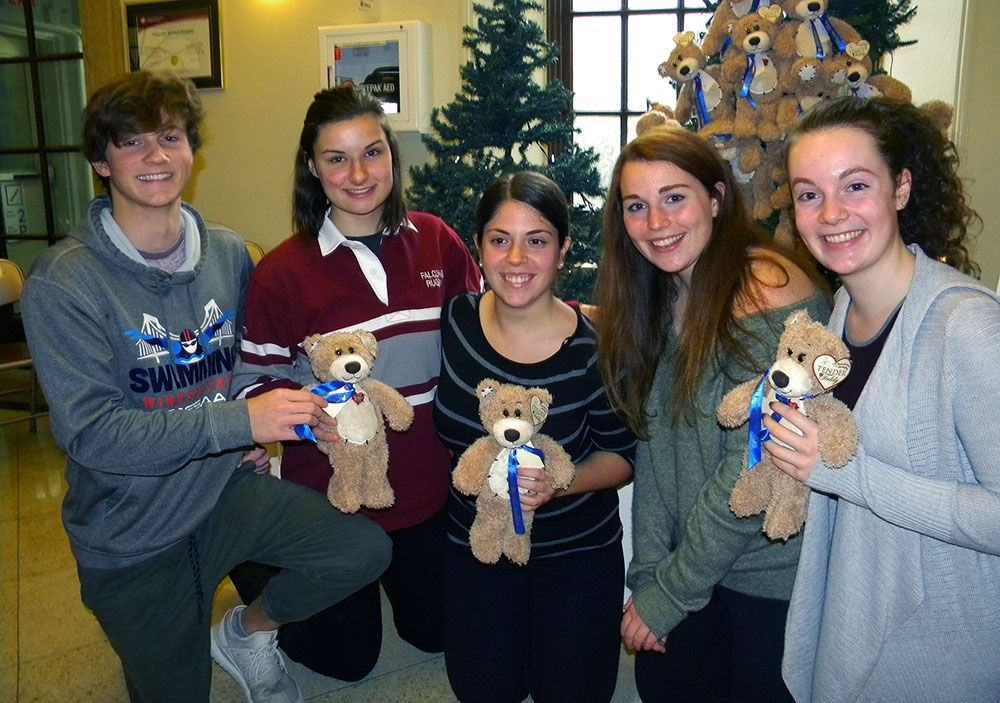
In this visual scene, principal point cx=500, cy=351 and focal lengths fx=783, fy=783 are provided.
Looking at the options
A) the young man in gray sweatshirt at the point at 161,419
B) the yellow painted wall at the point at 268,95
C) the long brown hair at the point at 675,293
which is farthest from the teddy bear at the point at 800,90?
the young man in gray sweatshirt at the point at 161,419

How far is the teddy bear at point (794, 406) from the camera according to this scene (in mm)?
1366

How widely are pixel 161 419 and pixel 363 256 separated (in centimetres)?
64

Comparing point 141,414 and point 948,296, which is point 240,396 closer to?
Answer: point 141,414

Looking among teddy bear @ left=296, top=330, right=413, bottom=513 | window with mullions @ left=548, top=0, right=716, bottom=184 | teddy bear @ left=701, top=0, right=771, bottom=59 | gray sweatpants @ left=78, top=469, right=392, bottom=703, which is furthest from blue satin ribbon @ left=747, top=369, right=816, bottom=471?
window with mullions @ left=548, top=0, right=716, bottom=184

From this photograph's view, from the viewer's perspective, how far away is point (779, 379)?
1388 mm

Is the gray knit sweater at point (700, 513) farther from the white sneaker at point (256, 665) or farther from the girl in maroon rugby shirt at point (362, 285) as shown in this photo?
the white sneaker at point (256, 665)

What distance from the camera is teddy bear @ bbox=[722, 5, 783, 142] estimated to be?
2.59 metres

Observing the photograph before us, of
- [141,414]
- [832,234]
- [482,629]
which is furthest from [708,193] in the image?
[141,414]

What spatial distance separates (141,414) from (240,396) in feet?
0.87

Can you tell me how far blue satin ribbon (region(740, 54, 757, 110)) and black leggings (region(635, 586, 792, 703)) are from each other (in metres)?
1.67

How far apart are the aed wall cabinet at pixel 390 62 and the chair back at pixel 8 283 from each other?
188cm

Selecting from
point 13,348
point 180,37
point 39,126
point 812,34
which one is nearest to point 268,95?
point 180,37

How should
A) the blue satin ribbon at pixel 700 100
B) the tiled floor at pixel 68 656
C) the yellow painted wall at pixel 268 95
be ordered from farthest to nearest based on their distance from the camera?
the yellow painted wall at pixel 268 95 < the blue satin ribbon at pixel 700 100 < the tiled floor at pixel 68 656

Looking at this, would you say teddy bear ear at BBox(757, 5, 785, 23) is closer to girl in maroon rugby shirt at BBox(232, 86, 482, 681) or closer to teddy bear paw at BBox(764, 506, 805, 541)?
girl in maroon rugby shirt at BBox(232, 86, 482, 681)
